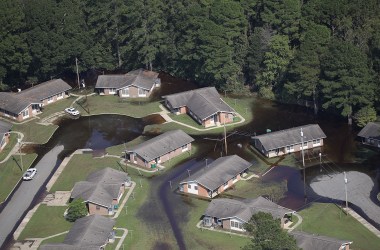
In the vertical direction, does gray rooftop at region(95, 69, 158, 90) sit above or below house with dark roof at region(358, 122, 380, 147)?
above

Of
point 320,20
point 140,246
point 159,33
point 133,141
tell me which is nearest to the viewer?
point 140,246

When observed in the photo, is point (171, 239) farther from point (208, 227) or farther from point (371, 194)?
point (371, 194)

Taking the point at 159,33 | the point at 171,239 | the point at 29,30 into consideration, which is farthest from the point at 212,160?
the point at 29,30

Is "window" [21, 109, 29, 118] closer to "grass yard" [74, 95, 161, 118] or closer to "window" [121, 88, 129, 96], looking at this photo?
"grass yard" [74, 95, 161, 118]

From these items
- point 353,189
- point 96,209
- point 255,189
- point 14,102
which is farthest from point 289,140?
point 14,102

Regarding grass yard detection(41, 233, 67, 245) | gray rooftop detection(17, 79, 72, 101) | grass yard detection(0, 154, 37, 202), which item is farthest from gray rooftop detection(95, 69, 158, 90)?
grass yard detection(41, 233, 67, 245)

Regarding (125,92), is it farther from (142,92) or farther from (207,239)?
(207,239)
